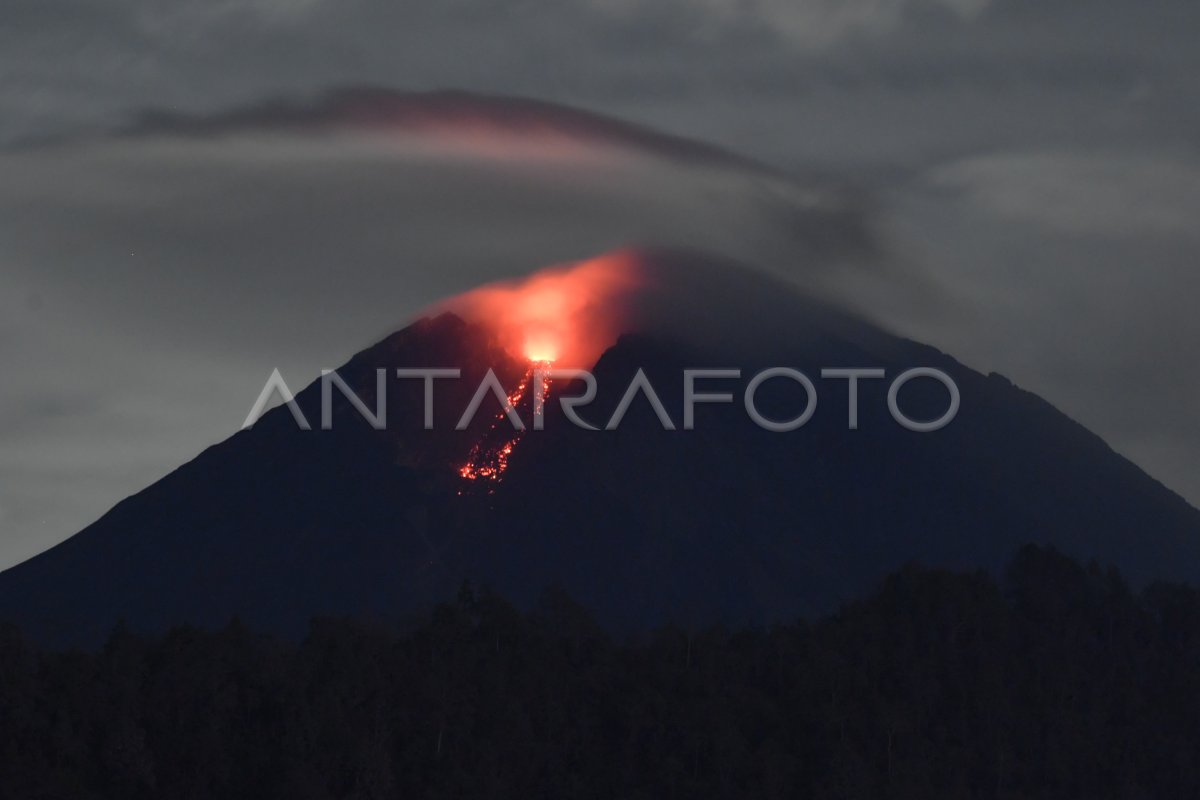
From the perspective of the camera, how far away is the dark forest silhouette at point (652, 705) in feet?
239

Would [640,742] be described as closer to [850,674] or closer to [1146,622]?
[850,674]

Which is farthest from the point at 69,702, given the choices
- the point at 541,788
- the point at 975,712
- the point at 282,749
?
the point at 975,712

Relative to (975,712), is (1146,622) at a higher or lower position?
higher

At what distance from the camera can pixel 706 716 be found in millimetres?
83562

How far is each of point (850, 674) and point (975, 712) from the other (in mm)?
7361

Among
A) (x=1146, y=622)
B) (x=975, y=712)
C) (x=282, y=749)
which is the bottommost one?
(x=282, y=749)

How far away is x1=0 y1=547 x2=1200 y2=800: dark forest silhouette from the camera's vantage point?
72.9 m

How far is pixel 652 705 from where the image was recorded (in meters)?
84.0

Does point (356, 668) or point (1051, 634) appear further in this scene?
point (1051, 634)

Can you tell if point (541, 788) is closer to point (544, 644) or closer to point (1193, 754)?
point (544, 644)

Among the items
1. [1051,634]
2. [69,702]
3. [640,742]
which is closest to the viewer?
[69,702]

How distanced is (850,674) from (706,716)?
319 inches

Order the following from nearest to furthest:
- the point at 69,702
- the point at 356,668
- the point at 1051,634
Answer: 1. the point at 69,702
2. the point at 356,668
3. the point at 1051,634

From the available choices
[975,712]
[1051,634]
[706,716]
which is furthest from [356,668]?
Answer: [1051,634]
